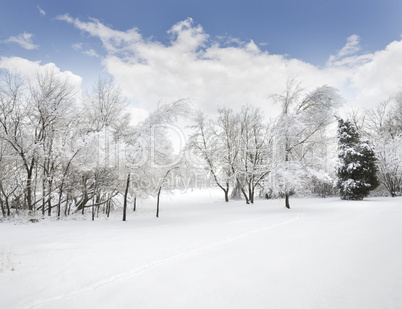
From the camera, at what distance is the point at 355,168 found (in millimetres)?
18719

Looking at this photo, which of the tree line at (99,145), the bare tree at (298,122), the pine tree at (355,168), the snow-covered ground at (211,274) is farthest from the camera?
the pine tree at (355,168)

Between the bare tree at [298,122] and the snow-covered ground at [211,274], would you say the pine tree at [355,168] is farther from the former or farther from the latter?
the snow-covered ground at [211,274]

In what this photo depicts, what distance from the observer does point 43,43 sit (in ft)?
40.3

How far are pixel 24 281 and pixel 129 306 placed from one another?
214cm

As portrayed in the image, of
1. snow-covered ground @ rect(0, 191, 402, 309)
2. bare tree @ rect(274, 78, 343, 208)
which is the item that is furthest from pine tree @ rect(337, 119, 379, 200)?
snow-covered ground @ rect(0, 191, 402, 309)

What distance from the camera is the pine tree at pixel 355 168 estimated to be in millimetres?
18609

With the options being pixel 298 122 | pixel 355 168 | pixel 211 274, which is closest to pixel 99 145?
pixel 211 274

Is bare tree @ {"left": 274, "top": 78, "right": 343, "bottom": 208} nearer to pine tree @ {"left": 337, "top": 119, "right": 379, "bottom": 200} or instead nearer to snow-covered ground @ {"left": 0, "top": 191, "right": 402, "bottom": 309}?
snow-covered ground @ {"left": 0, "top": 191, "right": 402, "bottom": 309}

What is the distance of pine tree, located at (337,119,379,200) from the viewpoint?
18609 millimetres

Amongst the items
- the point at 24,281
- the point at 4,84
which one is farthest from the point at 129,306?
the point at 4,84

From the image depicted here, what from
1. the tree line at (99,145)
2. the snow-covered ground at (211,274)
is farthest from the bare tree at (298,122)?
the snow-covered ground at (211,274)

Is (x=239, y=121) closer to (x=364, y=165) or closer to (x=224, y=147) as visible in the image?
(x=224, y=147)

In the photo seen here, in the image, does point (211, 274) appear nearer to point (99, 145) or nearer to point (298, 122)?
point (99, 145)

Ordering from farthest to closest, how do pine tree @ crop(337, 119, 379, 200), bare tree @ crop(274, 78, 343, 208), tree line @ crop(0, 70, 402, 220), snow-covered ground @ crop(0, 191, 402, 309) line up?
pine tree @ crop(337, 119, 379, 200) → bare tree @ crop(274, 78, 343, 208) → tree line @ crop(0, 70, 402, 220) → snow-covered ground @ crop(0, 191, 402, 309)
